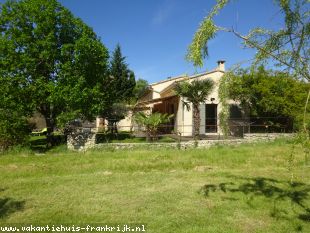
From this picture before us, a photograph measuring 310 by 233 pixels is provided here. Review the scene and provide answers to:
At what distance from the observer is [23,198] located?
7.58 meters

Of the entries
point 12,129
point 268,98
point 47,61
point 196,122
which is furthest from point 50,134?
point 268,98

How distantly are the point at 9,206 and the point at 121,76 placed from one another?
24.8m

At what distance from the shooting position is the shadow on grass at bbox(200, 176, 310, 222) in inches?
279

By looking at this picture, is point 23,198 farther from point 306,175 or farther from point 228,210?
point 306,175

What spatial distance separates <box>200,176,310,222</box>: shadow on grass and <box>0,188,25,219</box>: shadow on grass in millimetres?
4294

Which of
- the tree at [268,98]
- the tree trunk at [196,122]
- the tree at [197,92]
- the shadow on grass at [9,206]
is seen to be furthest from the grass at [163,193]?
the tree at [268,98]

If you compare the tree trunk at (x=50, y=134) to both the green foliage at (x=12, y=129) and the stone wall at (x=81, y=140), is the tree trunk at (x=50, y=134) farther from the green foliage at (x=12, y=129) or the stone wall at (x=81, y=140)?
the stone wall at (x=81, y=140)

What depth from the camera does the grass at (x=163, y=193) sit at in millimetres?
6105

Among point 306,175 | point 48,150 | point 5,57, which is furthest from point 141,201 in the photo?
point 5,57

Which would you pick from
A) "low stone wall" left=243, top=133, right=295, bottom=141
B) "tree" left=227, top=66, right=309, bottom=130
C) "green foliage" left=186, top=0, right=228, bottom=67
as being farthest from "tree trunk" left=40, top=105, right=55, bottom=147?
"green foliage" left=186, top=0, right=228, bottom=67

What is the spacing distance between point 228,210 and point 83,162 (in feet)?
24.1

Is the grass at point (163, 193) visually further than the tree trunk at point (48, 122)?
No

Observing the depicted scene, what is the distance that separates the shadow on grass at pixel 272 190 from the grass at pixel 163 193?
20 mm

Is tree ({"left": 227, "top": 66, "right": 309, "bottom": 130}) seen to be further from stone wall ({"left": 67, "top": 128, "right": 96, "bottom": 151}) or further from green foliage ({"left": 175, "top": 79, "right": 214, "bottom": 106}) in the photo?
stone wall ({"left": 67, "top": 128, "right": 96, "bottom": 151})
